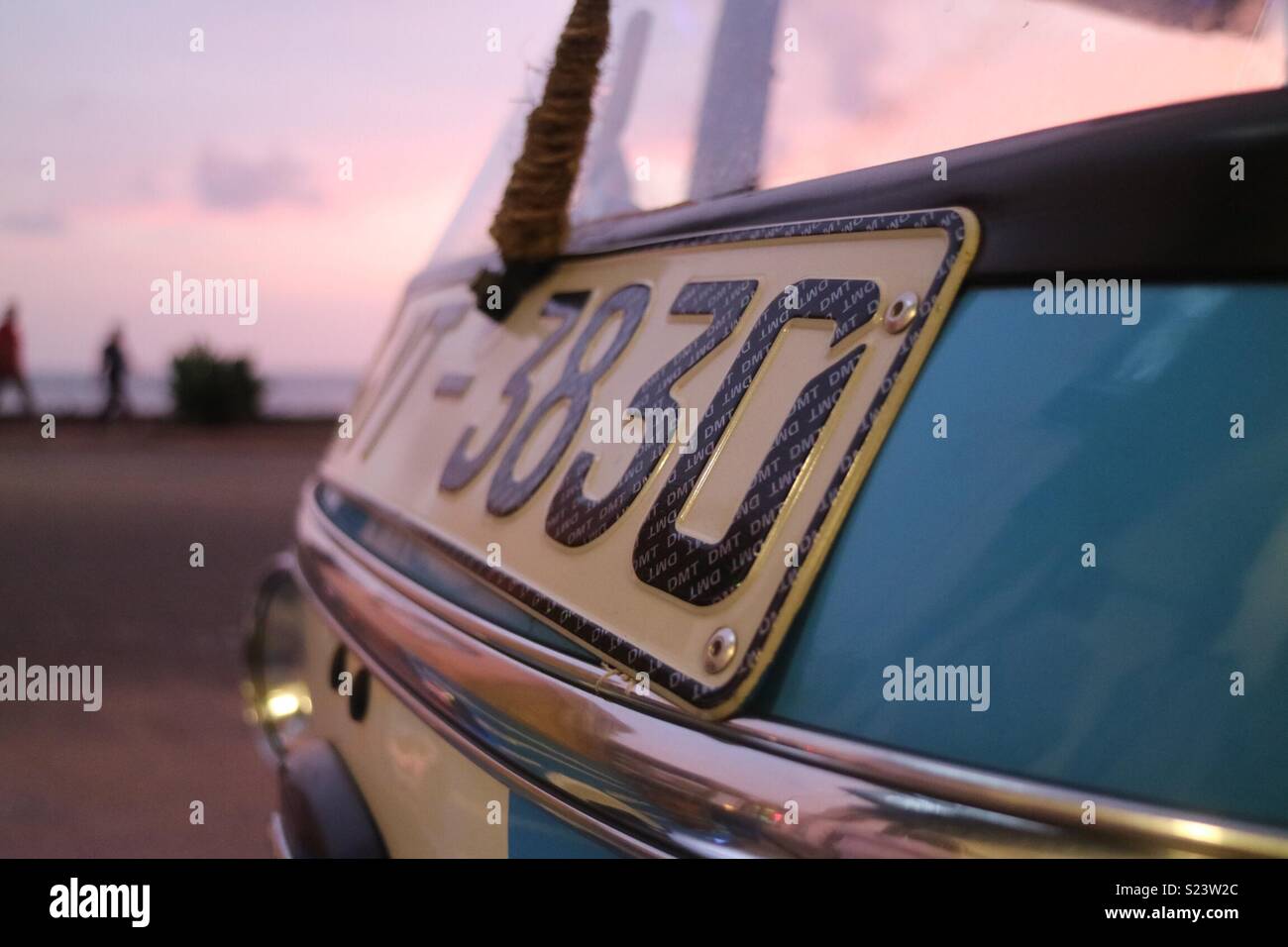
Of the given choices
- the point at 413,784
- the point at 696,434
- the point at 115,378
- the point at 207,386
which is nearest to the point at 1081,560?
the point at 696,434

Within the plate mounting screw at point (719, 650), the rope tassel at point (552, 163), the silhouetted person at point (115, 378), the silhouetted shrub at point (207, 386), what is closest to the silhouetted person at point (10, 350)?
the silhouetted person at point (115, 378)

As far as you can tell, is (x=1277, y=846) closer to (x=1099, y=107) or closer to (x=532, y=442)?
(x=1099, y=107)

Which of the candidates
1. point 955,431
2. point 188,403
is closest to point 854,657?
point 955,431

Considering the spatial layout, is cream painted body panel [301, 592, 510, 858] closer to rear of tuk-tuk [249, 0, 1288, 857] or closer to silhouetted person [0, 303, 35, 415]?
rear of tuk-tuk [249, 0, 1288, 857]

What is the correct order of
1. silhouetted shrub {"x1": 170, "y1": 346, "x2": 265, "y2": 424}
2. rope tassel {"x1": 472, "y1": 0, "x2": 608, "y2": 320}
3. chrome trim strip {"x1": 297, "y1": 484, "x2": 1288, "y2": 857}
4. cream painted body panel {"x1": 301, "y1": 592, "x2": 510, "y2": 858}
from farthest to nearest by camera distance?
silhouetted shrub {"x1": 170, "y1": 346, "x2": 265, "y2": 424} < rope tassel {"x1": 472, "y1": 0, "x2": 608, "y2": 320} < cream painted body panel {"x1": 301, "y1": 592, "x2": 510, "y2": 858} < chrome trim strip {"x1": 297, "y1": 484, "x2": 1288, "y2": 857}

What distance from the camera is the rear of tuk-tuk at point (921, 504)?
770 millimetres

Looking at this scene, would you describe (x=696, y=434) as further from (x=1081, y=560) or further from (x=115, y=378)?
(x=115, y=378)

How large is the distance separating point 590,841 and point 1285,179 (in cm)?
82

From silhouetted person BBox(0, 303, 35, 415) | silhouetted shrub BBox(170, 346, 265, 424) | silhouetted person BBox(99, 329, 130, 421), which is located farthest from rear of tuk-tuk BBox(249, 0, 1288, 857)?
silhouetted shrub BBox(170, 346, 265, 424)

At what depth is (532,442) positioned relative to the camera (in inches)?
58.4

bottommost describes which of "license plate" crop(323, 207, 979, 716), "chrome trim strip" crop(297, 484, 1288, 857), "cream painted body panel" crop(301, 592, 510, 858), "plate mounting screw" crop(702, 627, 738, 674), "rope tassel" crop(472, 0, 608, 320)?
"cream painted body panel" crop(301, 592, 510, 858)

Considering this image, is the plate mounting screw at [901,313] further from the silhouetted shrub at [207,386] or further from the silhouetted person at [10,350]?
the silhouetted shrub at [207,386]

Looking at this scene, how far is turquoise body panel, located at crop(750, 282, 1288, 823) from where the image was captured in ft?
2.47

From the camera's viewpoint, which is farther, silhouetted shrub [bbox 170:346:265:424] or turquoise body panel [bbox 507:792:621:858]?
silhouetted shrub [bbox 170:346:265:424]
